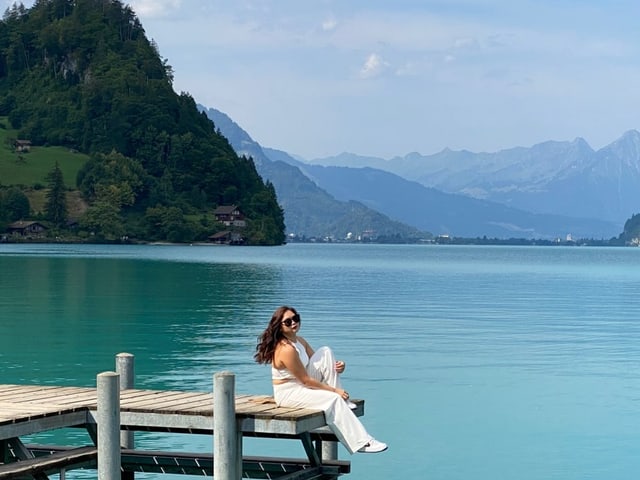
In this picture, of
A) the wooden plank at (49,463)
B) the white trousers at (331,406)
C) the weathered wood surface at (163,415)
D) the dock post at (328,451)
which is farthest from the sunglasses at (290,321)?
the wooden plank at (49,463)

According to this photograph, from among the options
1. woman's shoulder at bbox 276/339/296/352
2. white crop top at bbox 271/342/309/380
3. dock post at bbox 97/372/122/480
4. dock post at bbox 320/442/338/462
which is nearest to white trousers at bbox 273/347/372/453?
white crop top at bbox 271/342/309/380

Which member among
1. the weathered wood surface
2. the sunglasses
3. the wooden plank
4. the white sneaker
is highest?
the sunglasses

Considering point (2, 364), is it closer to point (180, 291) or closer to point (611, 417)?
point (611, 417)

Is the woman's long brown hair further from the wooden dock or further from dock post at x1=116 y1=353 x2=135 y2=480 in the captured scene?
dock post at x1=116 y1=353 x2=135 y2=480

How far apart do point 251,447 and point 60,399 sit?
29.4 feet

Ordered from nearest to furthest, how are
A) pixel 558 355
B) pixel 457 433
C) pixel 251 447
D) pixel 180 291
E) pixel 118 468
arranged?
pixel 118 468 → pixel 251 447 → pixel 457 433 → pixel 558 355 → pixel 180 291

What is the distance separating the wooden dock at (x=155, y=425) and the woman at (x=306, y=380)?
0.82ft

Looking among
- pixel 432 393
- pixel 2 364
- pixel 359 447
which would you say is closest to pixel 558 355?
pixel 432 393

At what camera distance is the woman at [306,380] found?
1619 centimetres

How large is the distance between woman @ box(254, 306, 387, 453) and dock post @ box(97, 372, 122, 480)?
2.38 meters

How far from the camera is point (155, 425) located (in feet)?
51.1

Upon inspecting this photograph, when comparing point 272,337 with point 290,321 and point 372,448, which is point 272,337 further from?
point 372,448

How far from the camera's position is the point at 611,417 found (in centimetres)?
3191

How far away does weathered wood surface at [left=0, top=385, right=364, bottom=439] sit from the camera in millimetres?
15305
